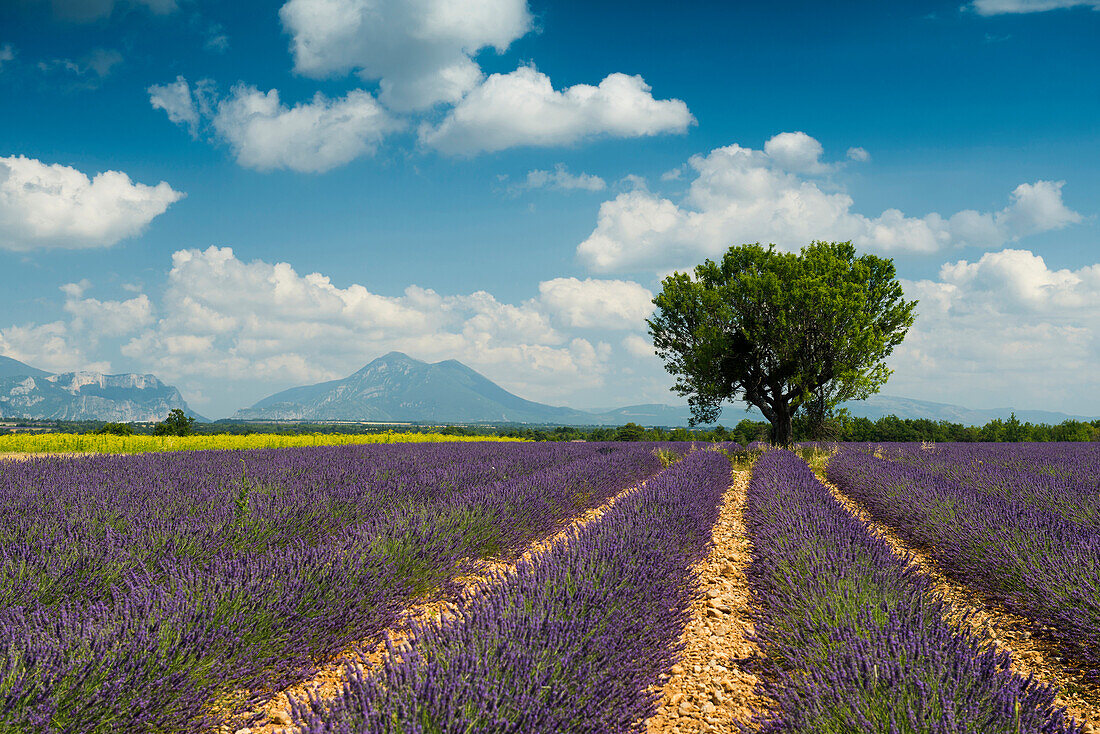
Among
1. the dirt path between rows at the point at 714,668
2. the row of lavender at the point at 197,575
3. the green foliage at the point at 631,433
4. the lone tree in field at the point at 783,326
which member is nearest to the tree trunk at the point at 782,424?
the lone tree in field at the point at 783,326

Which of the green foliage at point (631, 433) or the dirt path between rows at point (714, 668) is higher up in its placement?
A: the dirt path between rows at point (714, 668)

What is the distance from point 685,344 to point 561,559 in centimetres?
1325

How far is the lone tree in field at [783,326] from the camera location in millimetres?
13156

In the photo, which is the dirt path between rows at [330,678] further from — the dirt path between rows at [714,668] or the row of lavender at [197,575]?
the dirt path between rows at [714,668]

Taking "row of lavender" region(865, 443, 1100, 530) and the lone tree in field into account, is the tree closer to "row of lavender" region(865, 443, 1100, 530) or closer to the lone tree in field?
the lone tree in field

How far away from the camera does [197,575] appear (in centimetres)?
266

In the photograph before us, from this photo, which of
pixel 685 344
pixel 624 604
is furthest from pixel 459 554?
pixel 685 344

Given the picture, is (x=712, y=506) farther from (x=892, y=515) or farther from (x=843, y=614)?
(x=843, y=614)

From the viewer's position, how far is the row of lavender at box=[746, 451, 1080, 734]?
64.0 inches

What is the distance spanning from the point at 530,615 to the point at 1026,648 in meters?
2.89

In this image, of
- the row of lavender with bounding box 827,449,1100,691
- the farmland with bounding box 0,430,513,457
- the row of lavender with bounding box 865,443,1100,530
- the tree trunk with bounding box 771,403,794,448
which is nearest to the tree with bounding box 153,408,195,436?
the farmland with bounding box 0,430,513,457

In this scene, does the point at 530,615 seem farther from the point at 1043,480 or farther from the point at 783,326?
the point at 783,326

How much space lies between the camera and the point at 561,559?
304 centimetres

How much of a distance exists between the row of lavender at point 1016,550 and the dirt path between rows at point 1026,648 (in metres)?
0.08
